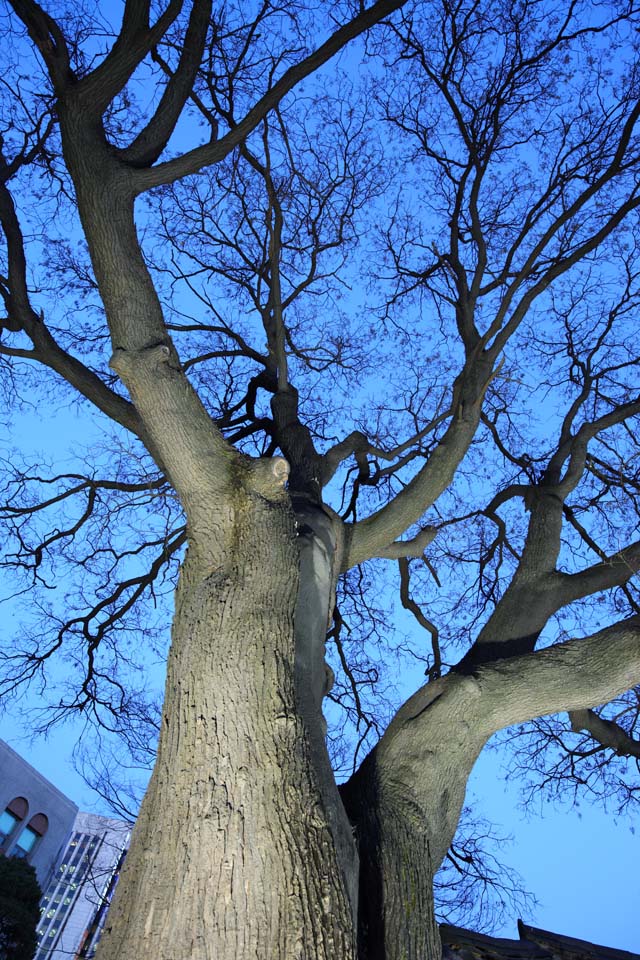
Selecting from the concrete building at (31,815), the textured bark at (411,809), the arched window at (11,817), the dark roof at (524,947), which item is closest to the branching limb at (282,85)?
the textured bark at (411,809)

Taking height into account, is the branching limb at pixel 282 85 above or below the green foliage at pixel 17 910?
above

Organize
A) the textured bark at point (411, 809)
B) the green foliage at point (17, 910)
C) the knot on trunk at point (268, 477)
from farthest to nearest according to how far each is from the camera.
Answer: the green foliage at point (17, 910) → the knot on trunk at point (268, 477) → the textured bark at point (411, 809)

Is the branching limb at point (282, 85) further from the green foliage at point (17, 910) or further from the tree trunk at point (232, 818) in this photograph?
the green foliage at point (17, 910)

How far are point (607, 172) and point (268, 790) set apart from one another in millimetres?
5585

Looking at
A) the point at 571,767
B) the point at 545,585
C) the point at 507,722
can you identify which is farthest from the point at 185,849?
the point at 571,767

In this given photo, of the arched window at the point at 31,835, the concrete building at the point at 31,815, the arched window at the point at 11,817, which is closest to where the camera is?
the arched window at the point at 11,817

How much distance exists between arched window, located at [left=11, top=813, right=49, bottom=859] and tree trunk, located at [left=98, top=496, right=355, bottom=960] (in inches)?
854

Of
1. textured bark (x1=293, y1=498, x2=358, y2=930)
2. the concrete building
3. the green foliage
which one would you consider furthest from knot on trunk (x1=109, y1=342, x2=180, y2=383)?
the concrete building

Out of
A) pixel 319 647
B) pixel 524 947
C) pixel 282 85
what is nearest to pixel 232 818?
pixel 319 647

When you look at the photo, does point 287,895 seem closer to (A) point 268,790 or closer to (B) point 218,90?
(A) point 268,790

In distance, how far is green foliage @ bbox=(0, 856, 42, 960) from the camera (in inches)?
360

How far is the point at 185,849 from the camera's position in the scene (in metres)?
2.23

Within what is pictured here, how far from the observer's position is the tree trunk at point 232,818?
6.77ft

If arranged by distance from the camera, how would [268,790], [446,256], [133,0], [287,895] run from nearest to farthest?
[287,895]
[268,790]
[133,0]
[446,256]
